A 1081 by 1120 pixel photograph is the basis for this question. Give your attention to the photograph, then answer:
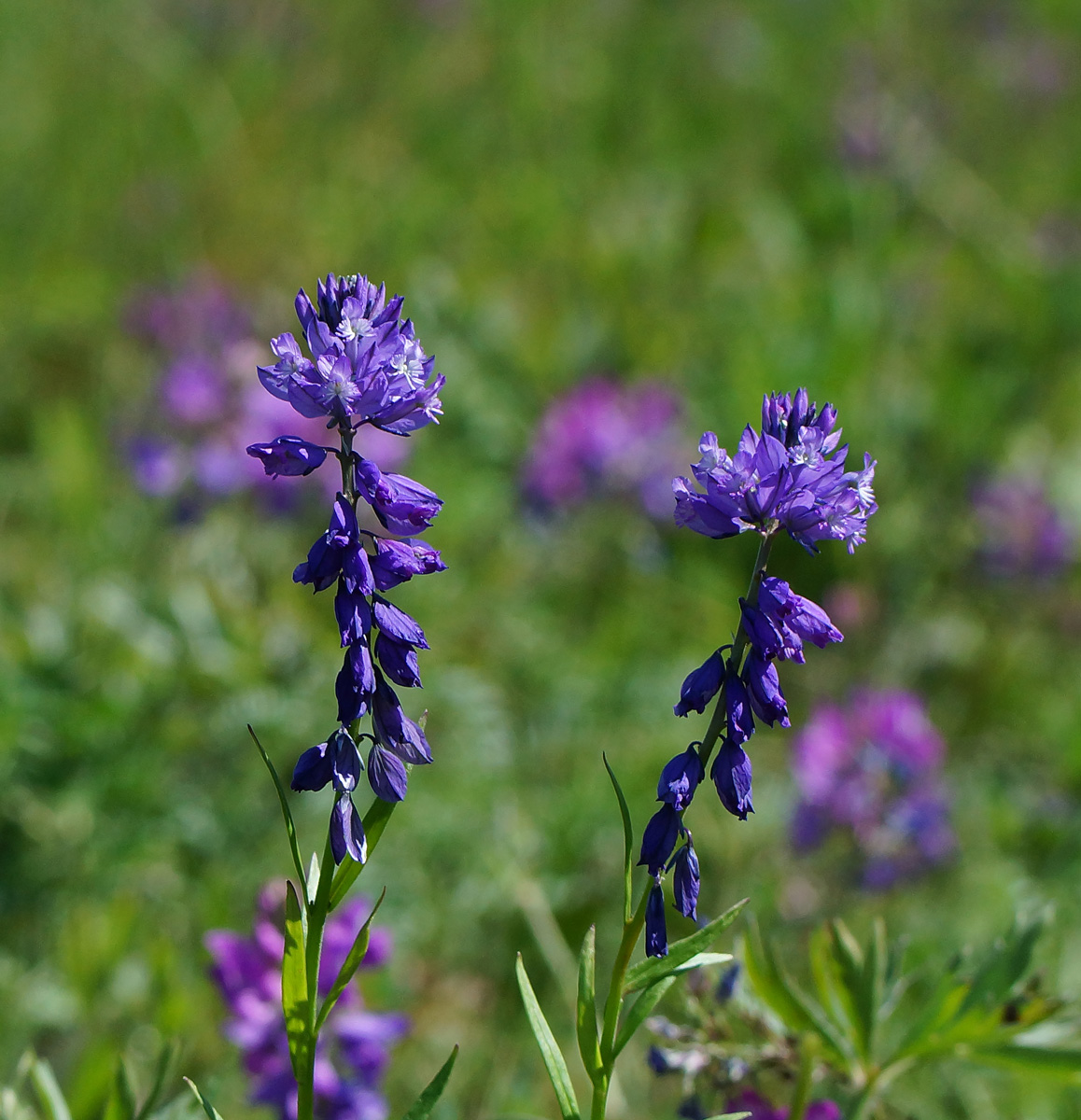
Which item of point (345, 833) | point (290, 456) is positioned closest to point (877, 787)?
point (345, 833)

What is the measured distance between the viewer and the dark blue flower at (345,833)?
1415mm

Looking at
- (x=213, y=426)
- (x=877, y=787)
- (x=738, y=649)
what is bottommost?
(x=738, y=649)

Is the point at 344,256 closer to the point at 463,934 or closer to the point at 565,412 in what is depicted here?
the point at 565,412

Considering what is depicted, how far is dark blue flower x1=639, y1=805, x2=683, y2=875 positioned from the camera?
1439mm

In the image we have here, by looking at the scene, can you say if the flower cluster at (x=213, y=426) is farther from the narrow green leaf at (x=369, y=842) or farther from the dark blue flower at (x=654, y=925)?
the dark blue flower at (x=654, y=925)

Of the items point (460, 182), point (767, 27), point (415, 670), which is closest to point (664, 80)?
point (767, 27)

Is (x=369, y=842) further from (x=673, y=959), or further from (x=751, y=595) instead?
(x=751, y=595)

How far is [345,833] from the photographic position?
1.42m

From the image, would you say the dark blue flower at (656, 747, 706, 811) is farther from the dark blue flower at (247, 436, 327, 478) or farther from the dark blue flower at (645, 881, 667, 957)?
the dark blue flower at (247, 436, 327, 478)

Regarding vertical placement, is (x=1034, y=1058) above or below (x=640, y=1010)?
above

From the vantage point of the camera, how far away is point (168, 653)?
3.49 metres

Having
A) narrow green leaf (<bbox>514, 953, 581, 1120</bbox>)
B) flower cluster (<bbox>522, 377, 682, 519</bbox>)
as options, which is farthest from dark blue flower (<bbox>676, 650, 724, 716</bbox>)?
flower cluster (<bbox>522, 377, 682, 519</bbox>)

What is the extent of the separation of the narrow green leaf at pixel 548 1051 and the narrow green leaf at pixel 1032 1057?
76 centimetres

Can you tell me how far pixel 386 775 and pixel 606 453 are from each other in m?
3.20
